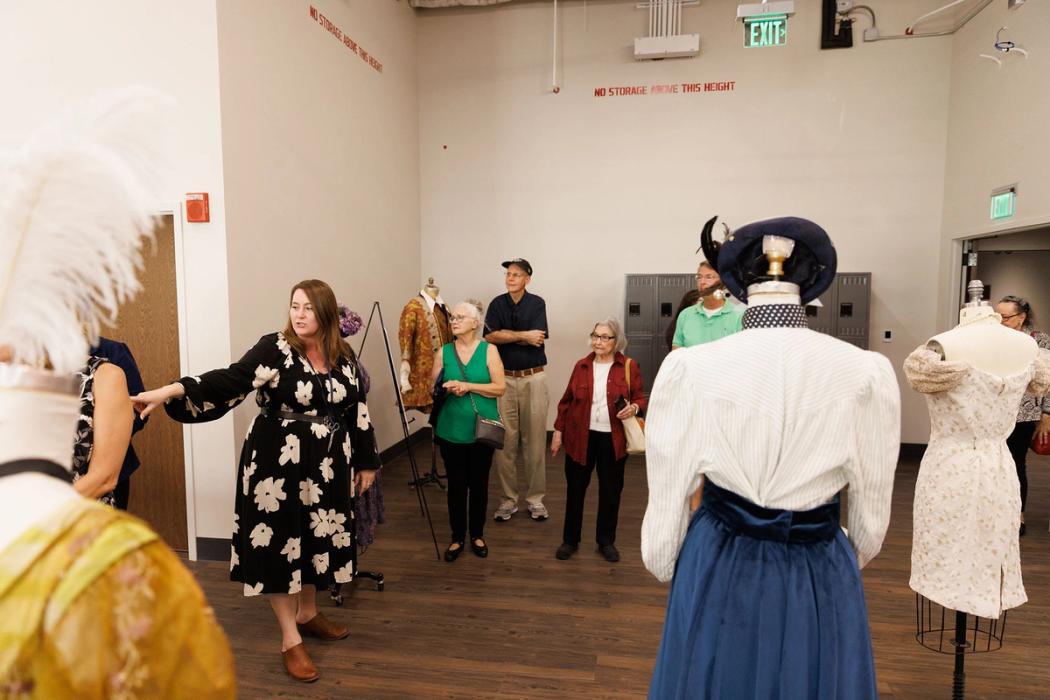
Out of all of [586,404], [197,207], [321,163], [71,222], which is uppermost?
[321,163]

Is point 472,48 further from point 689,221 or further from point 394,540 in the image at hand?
point 394,540

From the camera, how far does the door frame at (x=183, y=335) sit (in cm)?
343

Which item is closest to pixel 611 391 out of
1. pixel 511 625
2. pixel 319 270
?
pixel 511 625

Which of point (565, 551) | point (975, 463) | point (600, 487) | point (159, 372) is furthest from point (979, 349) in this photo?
point (159, 372)

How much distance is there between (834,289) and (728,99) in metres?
2.19

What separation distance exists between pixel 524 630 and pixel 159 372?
2553 mm

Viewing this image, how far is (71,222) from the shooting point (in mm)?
648

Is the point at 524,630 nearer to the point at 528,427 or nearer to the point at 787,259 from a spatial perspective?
the point at 528,427

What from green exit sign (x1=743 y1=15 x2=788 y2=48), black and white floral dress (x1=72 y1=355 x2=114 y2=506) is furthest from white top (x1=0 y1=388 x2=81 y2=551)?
green exit sign (x1=743 y1=15 x2=788 y2=48)

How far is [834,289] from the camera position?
6.02 meters

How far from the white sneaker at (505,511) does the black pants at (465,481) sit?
22.6 inches

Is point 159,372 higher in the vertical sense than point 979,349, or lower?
lower

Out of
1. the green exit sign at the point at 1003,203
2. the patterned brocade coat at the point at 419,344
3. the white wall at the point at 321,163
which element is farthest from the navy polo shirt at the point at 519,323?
the green exit sign at the point at 1003,203

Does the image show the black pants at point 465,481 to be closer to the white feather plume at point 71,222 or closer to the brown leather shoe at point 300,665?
the brown leather shoe at point 300,665
